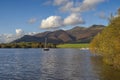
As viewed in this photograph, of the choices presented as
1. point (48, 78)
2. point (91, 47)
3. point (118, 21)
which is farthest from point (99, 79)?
point (91, 47)

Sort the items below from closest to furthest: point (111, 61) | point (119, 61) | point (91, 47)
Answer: point (119, 61) < point (111, 61) < point (91, 47)

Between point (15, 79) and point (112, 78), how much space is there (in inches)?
954

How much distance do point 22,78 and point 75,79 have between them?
13658 millimetres

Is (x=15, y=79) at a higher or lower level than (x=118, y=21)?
lower

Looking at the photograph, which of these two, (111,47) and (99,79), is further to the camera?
(111,47)

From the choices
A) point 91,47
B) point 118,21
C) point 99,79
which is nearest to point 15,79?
point 99,79

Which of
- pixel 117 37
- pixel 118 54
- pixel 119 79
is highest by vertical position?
pixel 117 37

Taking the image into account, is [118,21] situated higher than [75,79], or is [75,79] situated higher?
[118,21]

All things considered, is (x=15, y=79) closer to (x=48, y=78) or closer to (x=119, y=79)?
(x=48, y=78)

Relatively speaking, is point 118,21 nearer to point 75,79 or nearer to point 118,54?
point 118,54


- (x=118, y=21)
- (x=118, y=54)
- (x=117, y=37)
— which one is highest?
(x=118, y=21)

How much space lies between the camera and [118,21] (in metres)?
81.9

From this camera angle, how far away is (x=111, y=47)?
8112 centimetres

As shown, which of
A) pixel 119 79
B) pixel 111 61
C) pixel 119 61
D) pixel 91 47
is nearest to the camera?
pixel 119 79
